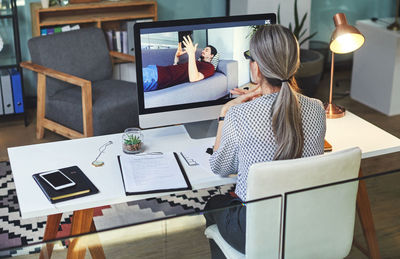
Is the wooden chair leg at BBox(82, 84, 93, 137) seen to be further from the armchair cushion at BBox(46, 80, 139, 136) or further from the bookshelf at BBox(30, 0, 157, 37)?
the bookshelf at BBox(30, 0, 157, 37)

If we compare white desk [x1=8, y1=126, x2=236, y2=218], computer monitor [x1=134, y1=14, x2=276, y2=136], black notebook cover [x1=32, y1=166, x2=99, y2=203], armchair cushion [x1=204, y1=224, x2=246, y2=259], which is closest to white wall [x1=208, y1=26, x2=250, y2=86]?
computer monitor [x1=134, y1=14, x2=276, y2=136]

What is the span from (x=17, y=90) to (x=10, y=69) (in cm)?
20

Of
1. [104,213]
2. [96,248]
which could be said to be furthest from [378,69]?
[96,248]

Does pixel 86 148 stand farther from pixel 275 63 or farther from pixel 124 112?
pixel 124 112

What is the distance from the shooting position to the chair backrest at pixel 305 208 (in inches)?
59.7

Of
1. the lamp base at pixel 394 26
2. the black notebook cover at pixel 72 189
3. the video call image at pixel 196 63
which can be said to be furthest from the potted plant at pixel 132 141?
the lamp base at pixel 394 26

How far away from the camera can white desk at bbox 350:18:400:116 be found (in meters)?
4.49

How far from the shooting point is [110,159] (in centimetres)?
225

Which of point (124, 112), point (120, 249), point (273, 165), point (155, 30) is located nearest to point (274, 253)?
point (273, 165)

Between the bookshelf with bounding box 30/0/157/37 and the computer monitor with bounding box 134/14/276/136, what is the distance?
2361 mm

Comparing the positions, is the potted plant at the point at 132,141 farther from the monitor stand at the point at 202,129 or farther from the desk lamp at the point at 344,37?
the desk lamp at the point at 344,37

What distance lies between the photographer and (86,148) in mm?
2336

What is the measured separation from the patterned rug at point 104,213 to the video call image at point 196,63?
858 mm

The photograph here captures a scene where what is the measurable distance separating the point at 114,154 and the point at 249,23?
804mm
